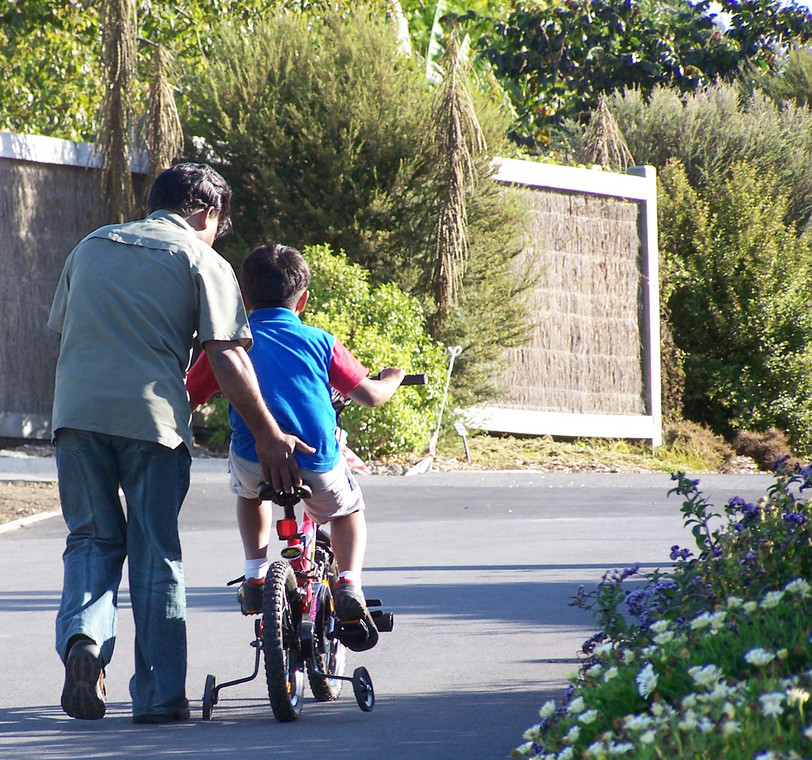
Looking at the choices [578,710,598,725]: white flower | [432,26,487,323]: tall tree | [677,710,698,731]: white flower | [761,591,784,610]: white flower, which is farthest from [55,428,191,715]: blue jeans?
[432,26,487,323]: tall tree

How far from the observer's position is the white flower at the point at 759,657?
11.0ft

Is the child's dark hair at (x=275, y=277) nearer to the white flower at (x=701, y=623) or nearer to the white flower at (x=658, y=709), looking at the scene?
the white flower at (x=701, y=623)

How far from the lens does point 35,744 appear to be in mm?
4852

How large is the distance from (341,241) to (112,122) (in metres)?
2.77

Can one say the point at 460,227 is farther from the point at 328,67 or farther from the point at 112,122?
the point at 112,122

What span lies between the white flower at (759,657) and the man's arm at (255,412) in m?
2.03

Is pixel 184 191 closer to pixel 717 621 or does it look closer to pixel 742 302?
pixel 717 621

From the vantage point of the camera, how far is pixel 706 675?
3.40 meters

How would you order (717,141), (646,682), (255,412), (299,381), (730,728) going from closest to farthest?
(730,728)
(646,682)
(255,412)
(299,381)
(717,141)

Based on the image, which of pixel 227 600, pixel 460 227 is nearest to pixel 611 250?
pixel 460 227

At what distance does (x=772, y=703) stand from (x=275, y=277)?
9.58ft

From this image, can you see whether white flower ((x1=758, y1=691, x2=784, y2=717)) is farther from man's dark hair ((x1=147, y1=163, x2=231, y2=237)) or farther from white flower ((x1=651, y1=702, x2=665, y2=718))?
man's dark hair ((x1=147, y1=163, x2=231, y2=237))

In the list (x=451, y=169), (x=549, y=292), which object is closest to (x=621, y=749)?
(x=451, y=169)

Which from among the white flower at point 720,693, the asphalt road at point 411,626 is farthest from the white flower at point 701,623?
the asphalt road at point 411,626
